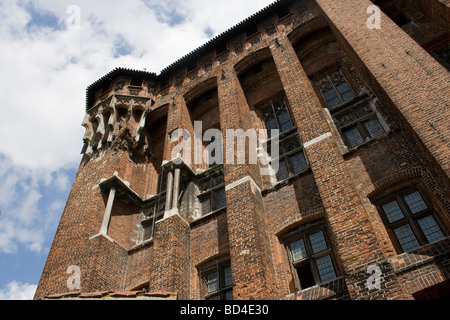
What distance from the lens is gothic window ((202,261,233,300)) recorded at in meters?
9.53

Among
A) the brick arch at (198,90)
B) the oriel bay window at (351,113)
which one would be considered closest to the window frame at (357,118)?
the oriel bay window at (351,113)

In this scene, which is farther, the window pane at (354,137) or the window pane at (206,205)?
the window pane at (206,205)

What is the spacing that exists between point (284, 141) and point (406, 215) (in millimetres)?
4957

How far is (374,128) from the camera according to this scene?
1056 centimetres

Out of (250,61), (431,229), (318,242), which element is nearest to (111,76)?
(250,61)

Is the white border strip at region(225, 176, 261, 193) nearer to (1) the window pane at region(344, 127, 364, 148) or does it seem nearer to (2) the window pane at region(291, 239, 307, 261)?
(2) the window pane at region(291, 239, 307, 261)

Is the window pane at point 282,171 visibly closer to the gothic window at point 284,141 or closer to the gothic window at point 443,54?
the gothic window at point 284,141

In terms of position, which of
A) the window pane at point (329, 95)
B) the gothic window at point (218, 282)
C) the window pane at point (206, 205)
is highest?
the window pane at point (329, 95)

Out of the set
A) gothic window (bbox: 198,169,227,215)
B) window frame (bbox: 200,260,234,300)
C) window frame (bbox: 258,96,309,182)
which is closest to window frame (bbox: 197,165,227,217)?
gothic window (bbox: 198,169,227,215)

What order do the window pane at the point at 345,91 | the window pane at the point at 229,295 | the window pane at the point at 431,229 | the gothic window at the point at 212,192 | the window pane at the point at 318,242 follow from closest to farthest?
the window pane at the point at 431,229 < the window pane at the point at 318,242 < the window pane at the point at 229,295 < the gothic window at the point at 212,192 < the window pane at the point at 345,91

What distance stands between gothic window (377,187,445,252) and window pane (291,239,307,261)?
6.59 feet

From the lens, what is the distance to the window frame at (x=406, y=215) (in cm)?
757

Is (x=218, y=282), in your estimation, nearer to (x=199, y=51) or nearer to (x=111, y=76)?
(x=199, y=51)
